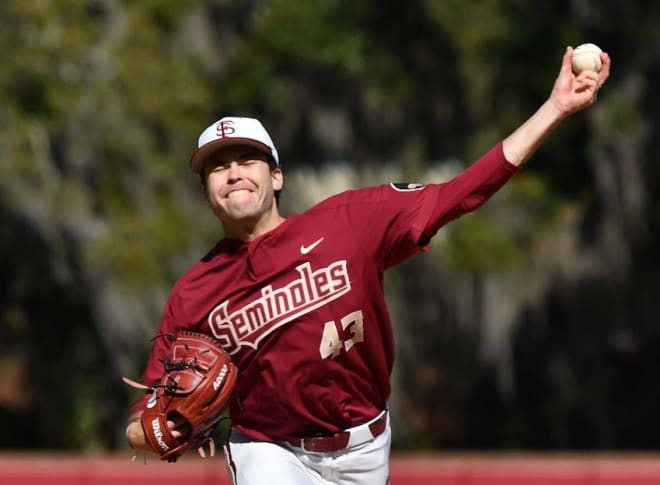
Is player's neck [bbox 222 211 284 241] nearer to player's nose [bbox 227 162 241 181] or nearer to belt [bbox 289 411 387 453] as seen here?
player's nose [bbox 227 162 241 181]

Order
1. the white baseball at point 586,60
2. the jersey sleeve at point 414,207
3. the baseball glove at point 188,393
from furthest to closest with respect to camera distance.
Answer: the baseball glove at point 188,393 → the jersey sleeve at point 414,207 → the white baseball at point 586,60

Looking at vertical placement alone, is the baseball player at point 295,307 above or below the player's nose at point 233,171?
below

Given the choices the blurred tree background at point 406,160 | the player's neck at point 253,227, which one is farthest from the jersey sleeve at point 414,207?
the blurred tree background at point 406,160

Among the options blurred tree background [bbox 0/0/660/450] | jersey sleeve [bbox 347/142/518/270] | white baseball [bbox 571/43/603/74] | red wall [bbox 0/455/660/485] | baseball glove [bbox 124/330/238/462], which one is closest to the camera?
white baseball [bbox 571/43/603/74]

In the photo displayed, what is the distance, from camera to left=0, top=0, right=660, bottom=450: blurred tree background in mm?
12500

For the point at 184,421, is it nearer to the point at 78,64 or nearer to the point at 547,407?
the point at 78,64

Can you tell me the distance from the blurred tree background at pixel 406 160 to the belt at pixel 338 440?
8025 mm

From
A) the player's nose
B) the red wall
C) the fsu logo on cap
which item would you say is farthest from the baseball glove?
the red wall

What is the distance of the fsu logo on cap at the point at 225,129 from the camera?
4.39 meters

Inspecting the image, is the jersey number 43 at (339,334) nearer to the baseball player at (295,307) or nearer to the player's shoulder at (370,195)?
the baseball player at (295,307)

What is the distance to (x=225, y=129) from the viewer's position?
173 inches

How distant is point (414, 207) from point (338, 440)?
773mm

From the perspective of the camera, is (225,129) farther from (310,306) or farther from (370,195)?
(310,306)

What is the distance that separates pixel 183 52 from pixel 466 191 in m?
9.56
